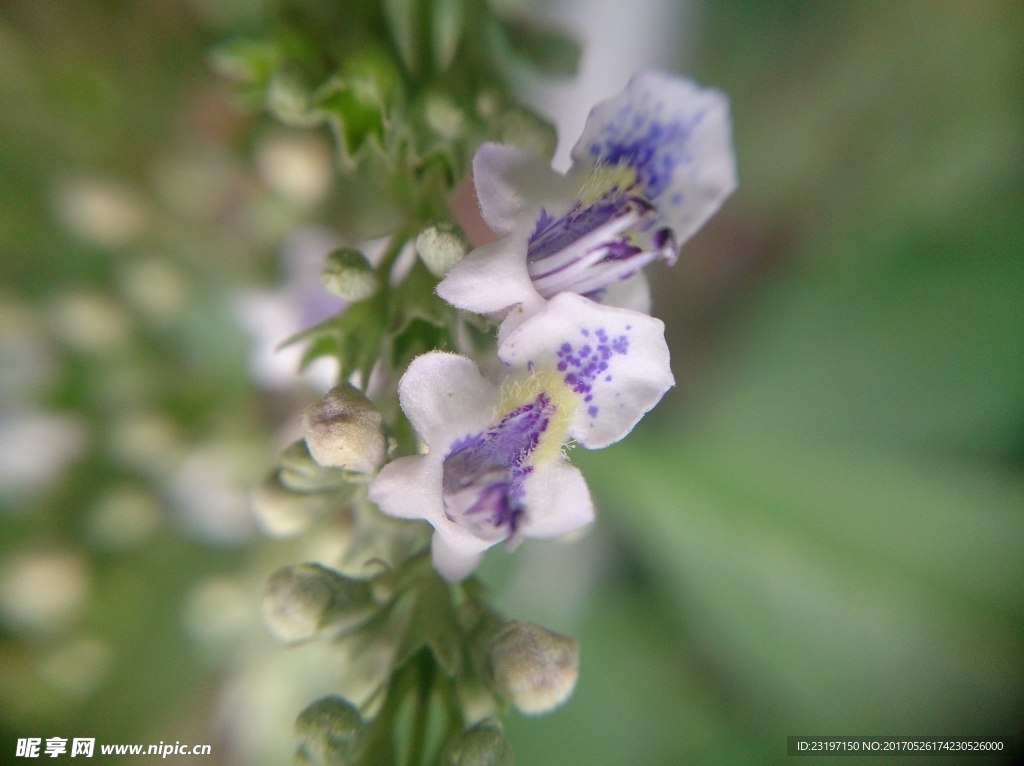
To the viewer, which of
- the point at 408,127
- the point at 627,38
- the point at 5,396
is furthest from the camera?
the point at 627,38

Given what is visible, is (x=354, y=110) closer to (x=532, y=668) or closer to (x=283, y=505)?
(x=283, y=505)

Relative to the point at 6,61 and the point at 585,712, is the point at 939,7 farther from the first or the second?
the point at 6,61

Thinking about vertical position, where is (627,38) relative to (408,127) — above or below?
above

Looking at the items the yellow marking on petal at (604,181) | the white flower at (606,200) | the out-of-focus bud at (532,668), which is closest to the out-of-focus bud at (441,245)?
the white flower at (606,200)

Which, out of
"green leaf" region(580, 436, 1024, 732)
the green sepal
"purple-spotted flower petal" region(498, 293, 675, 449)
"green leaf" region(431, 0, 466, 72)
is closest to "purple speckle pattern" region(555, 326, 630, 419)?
"purple-spotted flower petal" region(498, 293, 675, 449)

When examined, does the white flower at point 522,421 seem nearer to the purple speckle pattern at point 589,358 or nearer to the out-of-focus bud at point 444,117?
the purple speckle pattern at point 589,358

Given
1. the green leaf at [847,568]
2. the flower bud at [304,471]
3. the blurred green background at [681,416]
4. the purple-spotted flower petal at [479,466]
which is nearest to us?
the purple-spotted flower petal at [479,466]

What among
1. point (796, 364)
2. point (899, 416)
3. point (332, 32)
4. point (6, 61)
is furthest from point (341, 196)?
point (899, 416)
